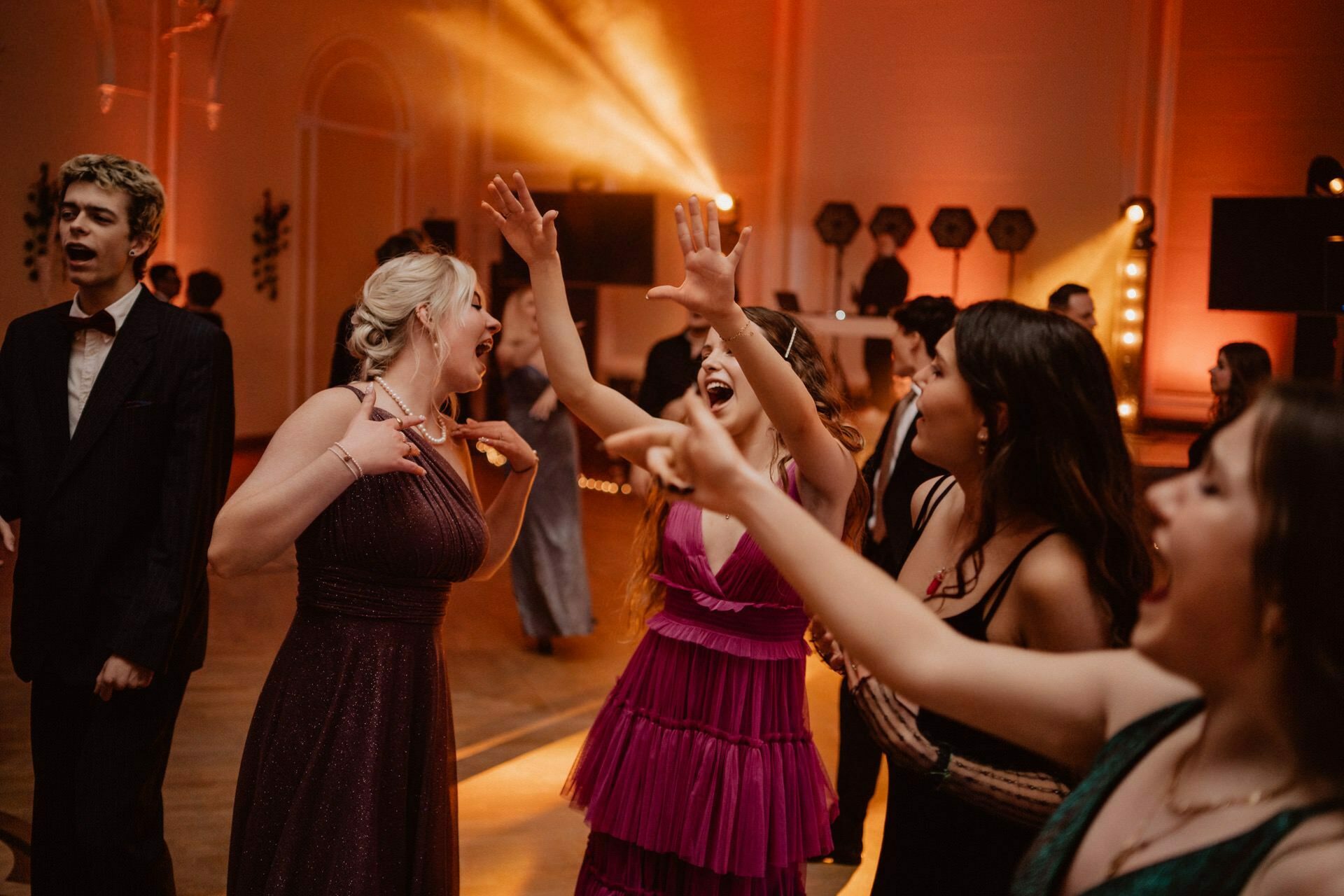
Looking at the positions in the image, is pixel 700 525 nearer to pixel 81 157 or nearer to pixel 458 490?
pixel 458 490

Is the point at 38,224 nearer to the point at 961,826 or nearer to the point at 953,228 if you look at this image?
the point at 953,228

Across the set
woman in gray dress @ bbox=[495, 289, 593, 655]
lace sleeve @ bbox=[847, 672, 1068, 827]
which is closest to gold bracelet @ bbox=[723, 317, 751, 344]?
lace sleeve @ bbox=[847, 672, 1068, 827]

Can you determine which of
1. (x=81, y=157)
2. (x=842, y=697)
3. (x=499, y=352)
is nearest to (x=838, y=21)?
(x=499, y=352)

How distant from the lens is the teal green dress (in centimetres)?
93

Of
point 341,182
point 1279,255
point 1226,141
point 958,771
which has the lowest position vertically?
point 958,771

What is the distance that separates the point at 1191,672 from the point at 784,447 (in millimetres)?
1403

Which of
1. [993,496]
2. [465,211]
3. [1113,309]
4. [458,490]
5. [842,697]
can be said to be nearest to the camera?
[993,496]

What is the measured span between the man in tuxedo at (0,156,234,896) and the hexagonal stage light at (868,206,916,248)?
943 cm

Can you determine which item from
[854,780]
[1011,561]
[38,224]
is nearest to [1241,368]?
[854,780]

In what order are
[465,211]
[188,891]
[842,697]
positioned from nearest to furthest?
[188,891] < [842,697] < [465,211]

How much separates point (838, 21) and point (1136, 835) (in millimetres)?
11630

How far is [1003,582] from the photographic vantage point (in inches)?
63.9

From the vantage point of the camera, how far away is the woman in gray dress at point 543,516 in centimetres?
520

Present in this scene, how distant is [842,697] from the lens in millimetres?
3506
